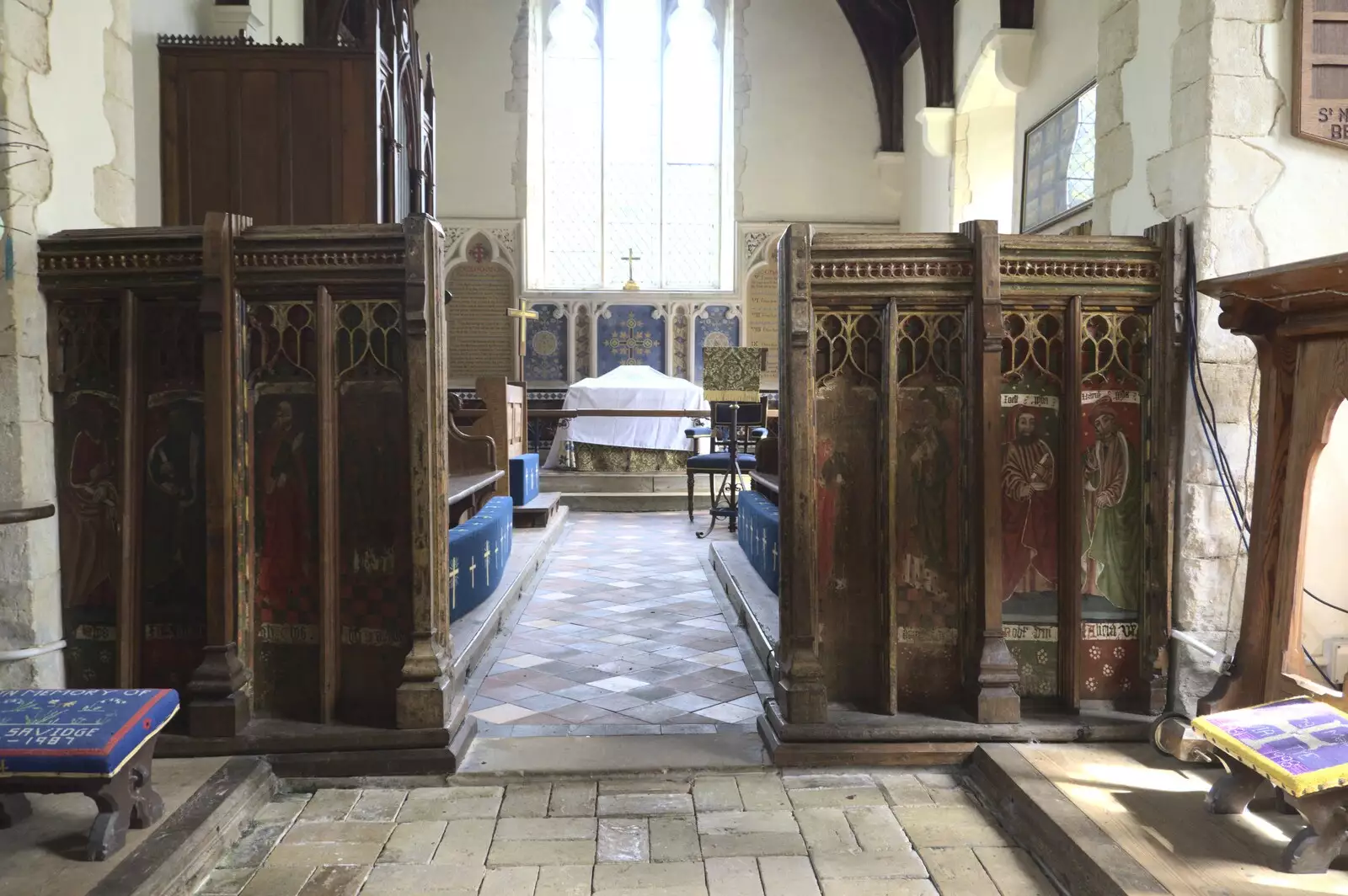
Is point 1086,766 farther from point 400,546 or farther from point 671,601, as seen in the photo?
point 671,601

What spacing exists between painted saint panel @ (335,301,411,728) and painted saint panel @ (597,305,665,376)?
846 centimetres

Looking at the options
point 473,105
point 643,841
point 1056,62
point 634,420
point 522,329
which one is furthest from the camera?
point 473,105

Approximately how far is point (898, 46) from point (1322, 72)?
345 inches

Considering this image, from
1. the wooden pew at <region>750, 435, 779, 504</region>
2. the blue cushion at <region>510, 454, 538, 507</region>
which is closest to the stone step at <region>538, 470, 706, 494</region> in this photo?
the blue cushion at <region>510, 454, 538, 507</region>

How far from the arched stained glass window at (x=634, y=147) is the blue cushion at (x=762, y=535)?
684cm

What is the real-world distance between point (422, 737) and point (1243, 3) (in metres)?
3.13

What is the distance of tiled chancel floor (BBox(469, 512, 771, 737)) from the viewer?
2.90 m

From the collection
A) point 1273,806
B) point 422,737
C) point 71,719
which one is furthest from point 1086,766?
point 71,719

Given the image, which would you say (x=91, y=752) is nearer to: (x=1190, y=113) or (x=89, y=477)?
(x=89, y=477)

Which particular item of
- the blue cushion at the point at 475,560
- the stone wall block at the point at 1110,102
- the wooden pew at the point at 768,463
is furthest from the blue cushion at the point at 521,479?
the stone wall block at the point at 1110,102

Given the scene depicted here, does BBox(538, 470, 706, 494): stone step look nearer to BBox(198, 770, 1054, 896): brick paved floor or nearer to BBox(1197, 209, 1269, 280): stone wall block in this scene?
BBox(198, 770, 1054, 896): brick paved floor

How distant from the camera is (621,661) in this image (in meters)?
3.55

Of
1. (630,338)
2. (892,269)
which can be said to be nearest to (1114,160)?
(892,269)

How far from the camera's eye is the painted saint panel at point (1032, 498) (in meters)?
2.65
